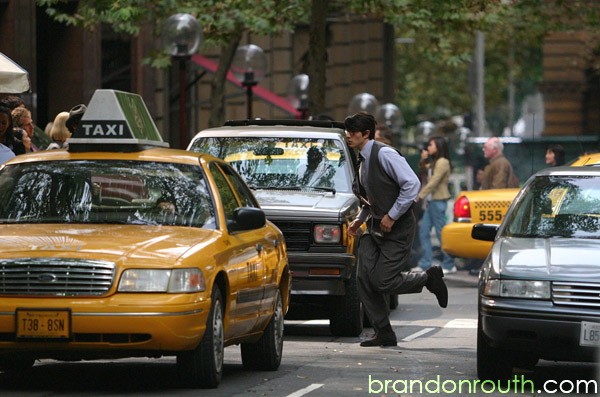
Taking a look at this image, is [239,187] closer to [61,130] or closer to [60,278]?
[60,278]

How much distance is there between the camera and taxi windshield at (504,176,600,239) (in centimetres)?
1167

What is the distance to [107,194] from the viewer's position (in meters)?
11.0

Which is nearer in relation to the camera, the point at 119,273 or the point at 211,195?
the point at 119,273

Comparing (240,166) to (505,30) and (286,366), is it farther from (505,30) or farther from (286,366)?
(505,30)

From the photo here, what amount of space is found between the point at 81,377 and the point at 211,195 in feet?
4.91

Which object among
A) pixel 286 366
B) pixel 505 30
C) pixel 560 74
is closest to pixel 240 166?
pixel 286 366

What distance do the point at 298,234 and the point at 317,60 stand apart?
9.18 m

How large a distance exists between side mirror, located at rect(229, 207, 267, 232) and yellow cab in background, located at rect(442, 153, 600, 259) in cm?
1126

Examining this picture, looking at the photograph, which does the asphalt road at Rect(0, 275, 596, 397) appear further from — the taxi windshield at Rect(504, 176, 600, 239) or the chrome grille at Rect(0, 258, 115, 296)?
the taxi windshield at Rect(504, 176, 600, 239)

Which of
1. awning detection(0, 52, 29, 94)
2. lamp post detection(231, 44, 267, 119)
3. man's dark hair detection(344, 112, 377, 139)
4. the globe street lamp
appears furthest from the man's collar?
the globe street lamp

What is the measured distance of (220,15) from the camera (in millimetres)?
26344

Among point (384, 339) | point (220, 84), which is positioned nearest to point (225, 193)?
point (384, 339)

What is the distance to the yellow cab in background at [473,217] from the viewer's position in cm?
2208

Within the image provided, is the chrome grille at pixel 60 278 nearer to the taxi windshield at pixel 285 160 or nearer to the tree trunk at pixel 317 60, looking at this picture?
the taxi windshield at pixel 285 160
